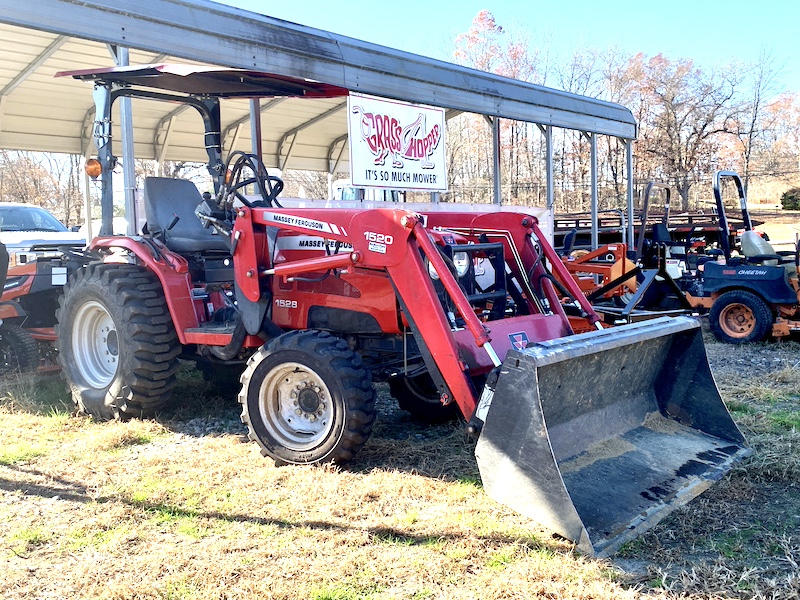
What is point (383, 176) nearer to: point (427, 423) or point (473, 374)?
point (427, 423)

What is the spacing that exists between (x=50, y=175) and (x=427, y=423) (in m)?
26.5

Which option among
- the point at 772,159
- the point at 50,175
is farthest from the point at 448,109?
the point at 772,159

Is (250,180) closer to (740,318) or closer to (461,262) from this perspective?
(461,262)

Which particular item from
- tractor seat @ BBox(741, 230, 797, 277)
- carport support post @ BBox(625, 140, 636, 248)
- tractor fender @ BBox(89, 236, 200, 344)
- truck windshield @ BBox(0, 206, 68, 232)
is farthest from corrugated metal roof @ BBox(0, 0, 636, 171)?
tractor seat @ BBox(741, 230, 797, 277)

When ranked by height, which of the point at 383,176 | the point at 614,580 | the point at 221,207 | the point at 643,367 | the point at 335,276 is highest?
the point at 383,176

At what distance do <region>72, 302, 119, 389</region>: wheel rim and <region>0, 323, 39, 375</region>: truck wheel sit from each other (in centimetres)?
111

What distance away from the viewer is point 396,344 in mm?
4605

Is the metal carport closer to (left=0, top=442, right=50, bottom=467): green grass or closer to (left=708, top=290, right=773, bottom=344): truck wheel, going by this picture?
(left=0, top=442, right=50, bottom=467): green grass

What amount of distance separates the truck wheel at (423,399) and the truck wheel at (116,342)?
1.57 meters

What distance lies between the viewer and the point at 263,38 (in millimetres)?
7844

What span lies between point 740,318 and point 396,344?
5.96m

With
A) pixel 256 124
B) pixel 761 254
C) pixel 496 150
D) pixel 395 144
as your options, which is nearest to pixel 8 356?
pixel 256 124

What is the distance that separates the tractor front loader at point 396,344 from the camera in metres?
3.56

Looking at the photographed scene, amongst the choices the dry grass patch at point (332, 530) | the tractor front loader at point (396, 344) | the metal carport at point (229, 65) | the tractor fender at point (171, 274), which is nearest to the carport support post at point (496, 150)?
the metal carport at point (229, 65)
